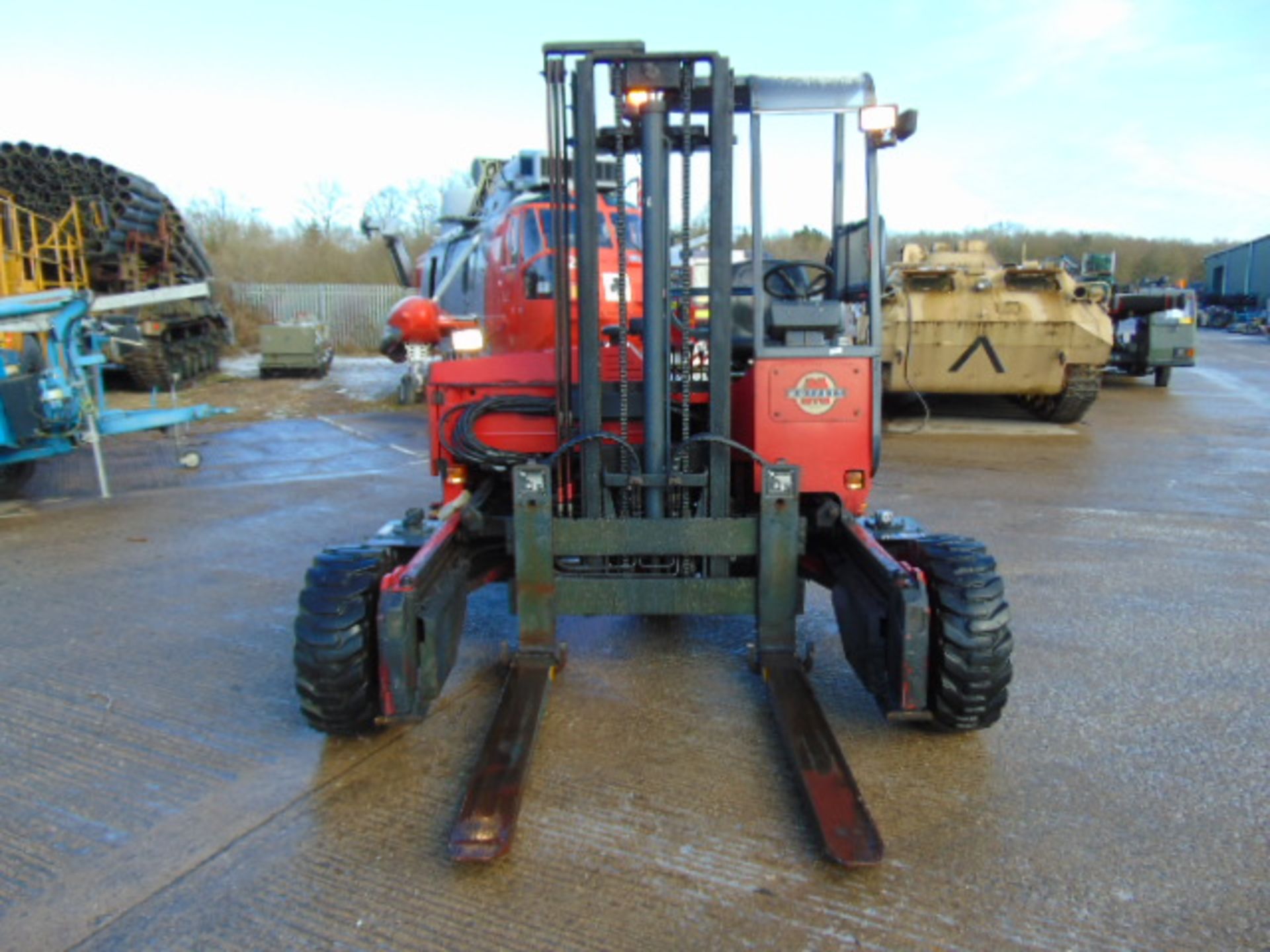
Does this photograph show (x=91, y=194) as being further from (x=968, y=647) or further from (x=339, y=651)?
(x=968, y=647)

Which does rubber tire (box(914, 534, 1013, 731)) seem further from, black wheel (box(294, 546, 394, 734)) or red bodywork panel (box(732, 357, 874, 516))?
black wheel (box(294, 546, 394, 734))

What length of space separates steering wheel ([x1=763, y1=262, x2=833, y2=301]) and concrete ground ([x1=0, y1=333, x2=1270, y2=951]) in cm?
158

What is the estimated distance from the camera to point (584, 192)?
3.63 m

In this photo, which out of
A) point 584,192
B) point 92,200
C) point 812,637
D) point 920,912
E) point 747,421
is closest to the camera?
point 920,912

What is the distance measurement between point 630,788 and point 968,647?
1.18 metres

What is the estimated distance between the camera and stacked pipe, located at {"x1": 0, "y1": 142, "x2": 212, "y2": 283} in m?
15.7

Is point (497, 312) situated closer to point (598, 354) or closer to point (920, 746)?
point (598, 354)

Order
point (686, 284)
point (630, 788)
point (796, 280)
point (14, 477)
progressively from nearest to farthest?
point (630, 788) < point (686, 284) < point (796, 280) < point (14, 477)

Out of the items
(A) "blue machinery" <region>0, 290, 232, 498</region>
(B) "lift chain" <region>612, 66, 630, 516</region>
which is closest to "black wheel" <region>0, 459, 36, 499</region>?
(A) "blue machinery" <region>0, 290, 232, 498</region>

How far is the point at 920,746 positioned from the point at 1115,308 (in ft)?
48.9

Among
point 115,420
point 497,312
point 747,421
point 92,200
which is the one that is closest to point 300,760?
point 747,421

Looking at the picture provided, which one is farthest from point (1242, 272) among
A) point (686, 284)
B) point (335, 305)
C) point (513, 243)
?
point (686, 284)

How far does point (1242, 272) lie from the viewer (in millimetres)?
45156

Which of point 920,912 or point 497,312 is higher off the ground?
point 497,312
